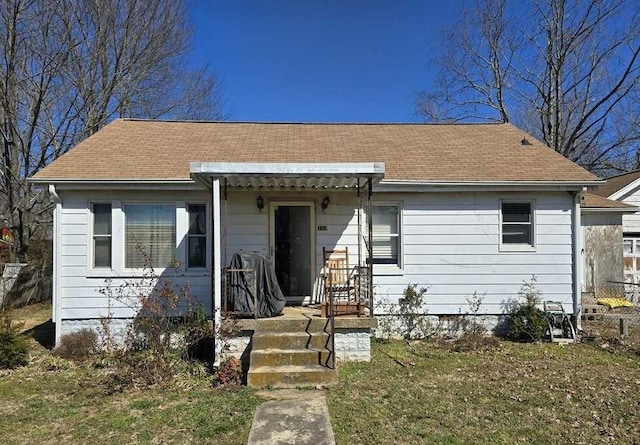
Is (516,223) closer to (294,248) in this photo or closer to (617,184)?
(294,248)

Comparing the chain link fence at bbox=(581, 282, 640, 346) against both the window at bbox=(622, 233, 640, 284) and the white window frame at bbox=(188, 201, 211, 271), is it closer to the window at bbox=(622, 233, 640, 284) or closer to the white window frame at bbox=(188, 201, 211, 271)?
the window at bbox=(622, 233, 640, 284)

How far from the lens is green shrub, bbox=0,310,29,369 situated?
700cm

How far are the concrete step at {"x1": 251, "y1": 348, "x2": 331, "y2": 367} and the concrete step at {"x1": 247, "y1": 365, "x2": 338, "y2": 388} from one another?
0.19m

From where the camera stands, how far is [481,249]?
29.0 feet

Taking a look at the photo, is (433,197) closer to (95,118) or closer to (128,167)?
(128,167)

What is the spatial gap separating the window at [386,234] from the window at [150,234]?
3.86 metres

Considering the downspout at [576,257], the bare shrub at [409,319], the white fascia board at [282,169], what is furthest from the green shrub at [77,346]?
the downspout at [576,257]

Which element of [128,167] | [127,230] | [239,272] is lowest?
[239,272]

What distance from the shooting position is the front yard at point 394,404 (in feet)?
15.2

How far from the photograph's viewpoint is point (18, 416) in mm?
5238

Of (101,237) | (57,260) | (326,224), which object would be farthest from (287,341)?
(57,260)

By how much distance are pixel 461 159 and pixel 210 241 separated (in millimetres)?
5506

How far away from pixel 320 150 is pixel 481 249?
4.02 metres

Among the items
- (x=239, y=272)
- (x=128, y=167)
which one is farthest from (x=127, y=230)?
(x=239, y=272)
